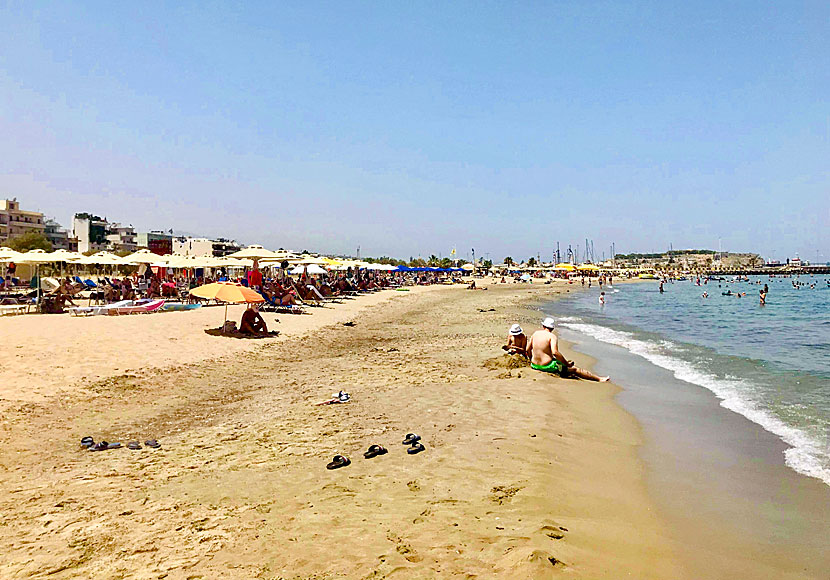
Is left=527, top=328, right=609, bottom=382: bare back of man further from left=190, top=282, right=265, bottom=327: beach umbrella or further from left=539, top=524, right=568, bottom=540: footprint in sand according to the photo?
left=190, top=282, right=265, bottom=327: beach umbrella

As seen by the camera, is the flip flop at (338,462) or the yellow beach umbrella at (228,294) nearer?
the flip flop at (338,462)

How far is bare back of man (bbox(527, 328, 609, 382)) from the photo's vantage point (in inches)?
401

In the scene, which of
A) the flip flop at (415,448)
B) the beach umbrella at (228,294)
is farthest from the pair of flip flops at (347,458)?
the beach umbrella at (228,294)

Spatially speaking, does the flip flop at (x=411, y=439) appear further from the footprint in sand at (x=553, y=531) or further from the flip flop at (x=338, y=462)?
the footprint in sand at (x=553, y=531)

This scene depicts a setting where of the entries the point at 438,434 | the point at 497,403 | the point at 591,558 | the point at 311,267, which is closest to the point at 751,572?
the point at 591,558

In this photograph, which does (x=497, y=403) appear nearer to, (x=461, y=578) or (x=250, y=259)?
(x=461, y=578)

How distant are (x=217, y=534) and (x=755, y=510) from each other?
4274 millimetres

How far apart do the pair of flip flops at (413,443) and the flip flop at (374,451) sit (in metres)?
0.26

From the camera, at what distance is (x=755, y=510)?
467 centimetres

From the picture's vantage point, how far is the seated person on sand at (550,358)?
400 inches

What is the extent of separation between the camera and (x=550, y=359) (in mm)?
10227

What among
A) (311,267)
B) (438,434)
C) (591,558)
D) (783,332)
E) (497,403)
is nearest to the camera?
(591,558)

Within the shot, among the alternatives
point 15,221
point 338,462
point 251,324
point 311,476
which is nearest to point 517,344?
point 338,462

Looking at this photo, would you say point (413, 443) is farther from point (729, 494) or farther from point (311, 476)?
point (729, 494)
